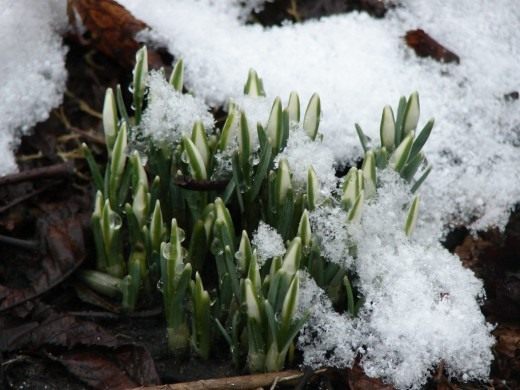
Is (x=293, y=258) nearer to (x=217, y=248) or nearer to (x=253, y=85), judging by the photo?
(x=217, y=248)

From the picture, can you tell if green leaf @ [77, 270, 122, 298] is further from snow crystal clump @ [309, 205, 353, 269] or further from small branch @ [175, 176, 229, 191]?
snow crystal clump @ [309, 205, 353, 269]

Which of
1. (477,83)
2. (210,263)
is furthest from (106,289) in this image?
(477,83)

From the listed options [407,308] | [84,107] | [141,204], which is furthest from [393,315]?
[84,107]

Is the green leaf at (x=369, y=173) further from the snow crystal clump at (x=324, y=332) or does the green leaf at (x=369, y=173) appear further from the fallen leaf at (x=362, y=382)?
the fallen leaf at (x=362, y=382)

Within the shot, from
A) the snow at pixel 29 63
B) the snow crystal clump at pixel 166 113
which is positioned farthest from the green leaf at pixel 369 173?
the snow at pixel 29 63

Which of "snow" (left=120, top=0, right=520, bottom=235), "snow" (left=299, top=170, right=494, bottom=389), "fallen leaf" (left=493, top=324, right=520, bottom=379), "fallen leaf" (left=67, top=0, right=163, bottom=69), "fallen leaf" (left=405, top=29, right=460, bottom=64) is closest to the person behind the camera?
"snow" (left=299, top=170, right=494, bottom=389)

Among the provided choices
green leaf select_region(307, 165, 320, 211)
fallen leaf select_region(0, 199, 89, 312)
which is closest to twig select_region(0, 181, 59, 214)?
fallen leaf select_region(0, 199, 89, 312)
